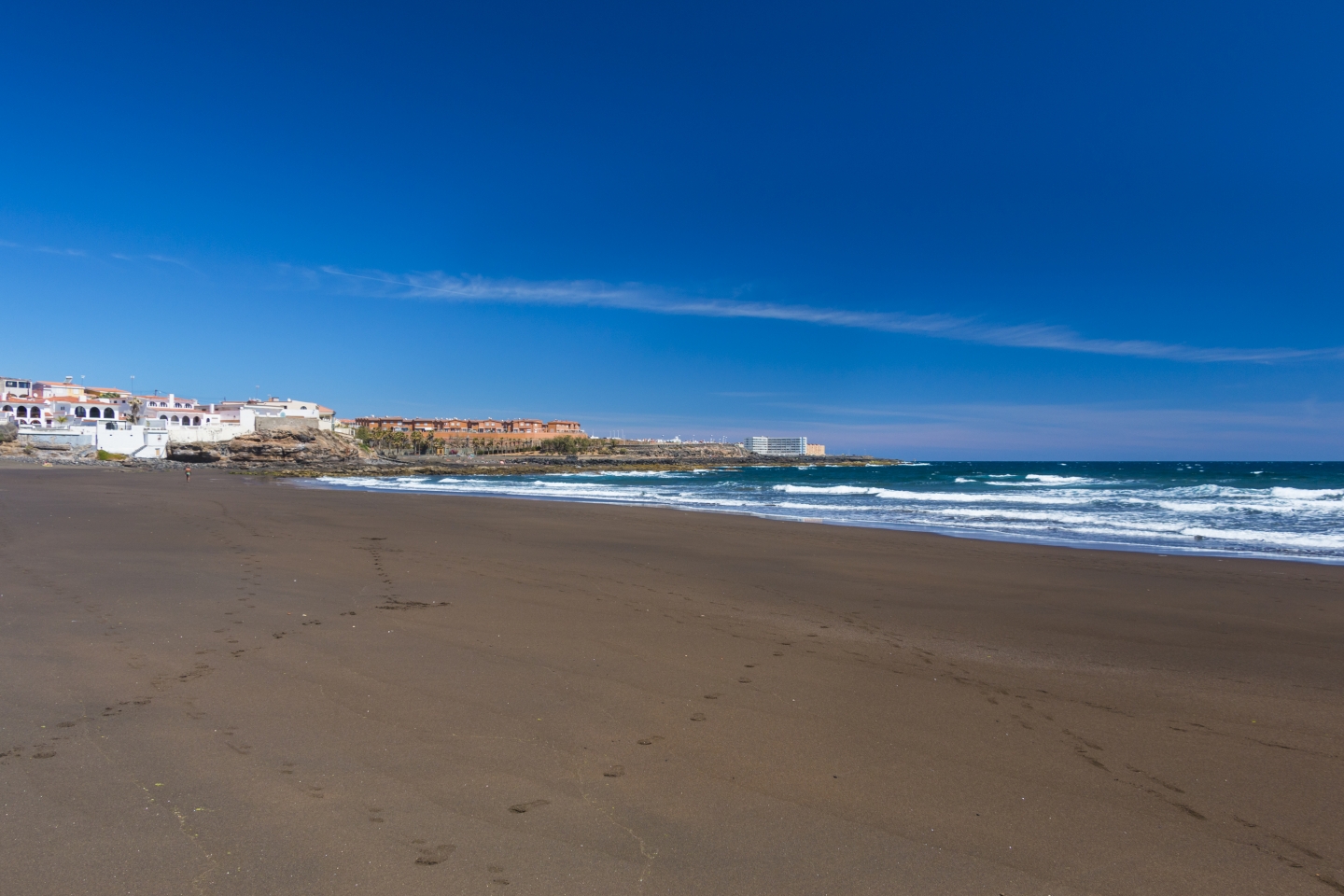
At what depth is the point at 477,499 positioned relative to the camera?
25.7m

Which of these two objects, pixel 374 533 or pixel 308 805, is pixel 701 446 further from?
pixel 308 805

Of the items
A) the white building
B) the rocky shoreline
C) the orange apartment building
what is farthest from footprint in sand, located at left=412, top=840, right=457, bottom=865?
the white building

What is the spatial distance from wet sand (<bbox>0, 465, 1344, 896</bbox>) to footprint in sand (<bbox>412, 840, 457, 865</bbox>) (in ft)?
0.04

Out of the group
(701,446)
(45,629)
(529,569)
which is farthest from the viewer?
(701,446)

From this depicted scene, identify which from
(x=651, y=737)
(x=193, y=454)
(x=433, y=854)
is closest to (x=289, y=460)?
(x=193, y=454)

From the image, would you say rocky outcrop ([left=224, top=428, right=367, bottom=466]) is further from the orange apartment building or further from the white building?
the white building

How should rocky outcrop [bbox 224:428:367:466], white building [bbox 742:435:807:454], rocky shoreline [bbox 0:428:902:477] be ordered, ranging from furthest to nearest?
white building [bbox 742:435:807:454] < rocky outcrop [bbox 224:428:367:466] < rocky shoreline [bbox 0:428:902:477]

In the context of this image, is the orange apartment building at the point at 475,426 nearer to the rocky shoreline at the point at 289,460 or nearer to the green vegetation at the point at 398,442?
the green vegetation at the point at 398,442

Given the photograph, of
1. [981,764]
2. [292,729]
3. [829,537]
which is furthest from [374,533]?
A: [981,764]

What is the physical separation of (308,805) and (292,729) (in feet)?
3.12

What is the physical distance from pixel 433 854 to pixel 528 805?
1.56ft

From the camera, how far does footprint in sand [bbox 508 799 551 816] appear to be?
3020mm

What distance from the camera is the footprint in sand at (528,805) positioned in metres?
3.02

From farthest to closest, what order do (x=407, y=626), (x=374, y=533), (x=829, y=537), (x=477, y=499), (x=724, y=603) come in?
(x=477, y=499) < (x=829, y=537) < (x=374, y=533) < (x=724, y=603) < (x=407, y=626)
